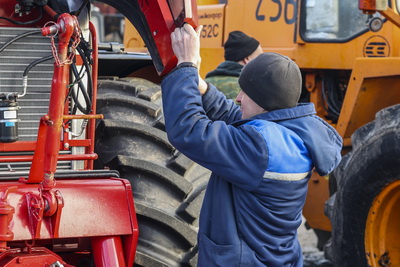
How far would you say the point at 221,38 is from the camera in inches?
319

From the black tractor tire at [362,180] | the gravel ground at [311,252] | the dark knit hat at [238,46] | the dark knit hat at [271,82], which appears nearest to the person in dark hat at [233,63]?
the dark knit hat at [238,46]

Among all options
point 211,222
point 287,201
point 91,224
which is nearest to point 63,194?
point 91,224

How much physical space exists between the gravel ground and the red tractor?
3176mm

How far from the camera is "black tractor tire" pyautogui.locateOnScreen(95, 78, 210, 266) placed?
13.7ft

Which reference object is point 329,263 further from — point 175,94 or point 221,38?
point 175,94

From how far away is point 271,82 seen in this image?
332 centimetres

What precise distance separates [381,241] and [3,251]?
9.57 ft

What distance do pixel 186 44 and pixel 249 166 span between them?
0.58 metres

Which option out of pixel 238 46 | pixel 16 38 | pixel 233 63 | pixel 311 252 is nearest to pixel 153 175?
pixel 16 38

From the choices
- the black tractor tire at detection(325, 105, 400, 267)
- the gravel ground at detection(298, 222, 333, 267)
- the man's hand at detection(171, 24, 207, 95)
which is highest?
the man's hand at detection(171, 24, 207, 95)

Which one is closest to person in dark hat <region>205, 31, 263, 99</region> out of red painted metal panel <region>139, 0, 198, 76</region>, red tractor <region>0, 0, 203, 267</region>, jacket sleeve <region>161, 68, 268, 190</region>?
red tractor <region>0, 0, 203, 267</region>

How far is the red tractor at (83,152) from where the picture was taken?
346cm

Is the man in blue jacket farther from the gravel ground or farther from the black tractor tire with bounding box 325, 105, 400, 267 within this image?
the gravel ground

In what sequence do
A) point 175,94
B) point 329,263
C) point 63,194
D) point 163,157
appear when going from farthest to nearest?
1. point 329,263
2. point 163,157
3. point 63,194
4. point 175,94
